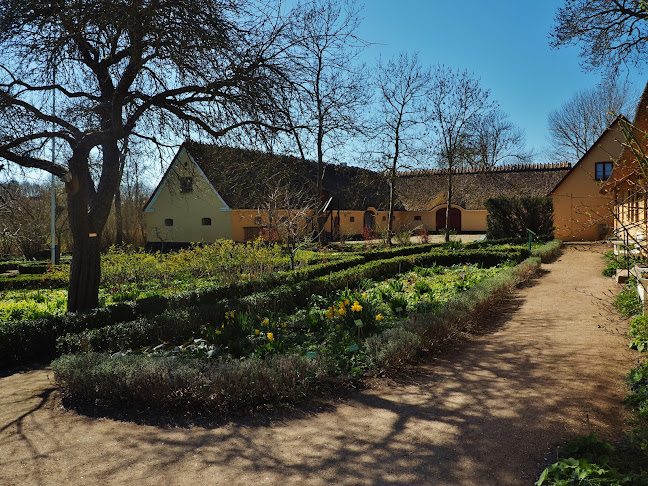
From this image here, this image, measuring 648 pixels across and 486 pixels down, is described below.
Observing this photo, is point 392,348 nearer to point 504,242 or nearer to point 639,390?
point 639,390

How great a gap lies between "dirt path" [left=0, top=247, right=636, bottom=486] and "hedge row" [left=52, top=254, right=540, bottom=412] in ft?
1.11

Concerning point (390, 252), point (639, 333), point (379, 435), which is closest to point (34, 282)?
point (390, 252)

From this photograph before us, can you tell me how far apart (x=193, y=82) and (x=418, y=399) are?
728 centimetres

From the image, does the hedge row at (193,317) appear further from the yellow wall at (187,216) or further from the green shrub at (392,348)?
the yellow wall at (187,216)

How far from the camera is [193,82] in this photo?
8.99 m

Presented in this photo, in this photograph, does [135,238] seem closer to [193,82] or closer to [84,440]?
[193,82]

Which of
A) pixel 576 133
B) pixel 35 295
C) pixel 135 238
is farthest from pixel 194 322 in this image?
pixel 576 133

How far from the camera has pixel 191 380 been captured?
15.9 feet

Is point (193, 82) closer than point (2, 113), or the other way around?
point (2, 113)

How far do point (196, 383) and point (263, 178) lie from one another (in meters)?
9.53

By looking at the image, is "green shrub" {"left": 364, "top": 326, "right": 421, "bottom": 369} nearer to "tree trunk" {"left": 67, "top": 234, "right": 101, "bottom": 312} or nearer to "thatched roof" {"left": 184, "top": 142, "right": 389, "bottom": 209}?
"thatched roof" {"left": 184, "top": 142, "right": 389, "bottom": 209}

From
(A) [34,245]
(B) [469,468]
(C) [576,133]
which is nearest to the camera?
(B) [469,468]

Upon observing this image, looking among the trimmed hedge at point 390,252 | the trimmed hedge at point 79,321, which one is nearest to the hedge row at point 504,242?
the trimmed hedge at point 390,252

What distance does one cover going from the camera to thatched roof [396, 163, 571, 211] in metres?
35.5
